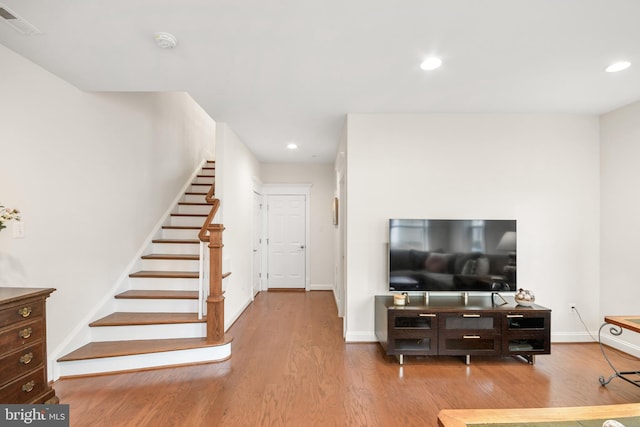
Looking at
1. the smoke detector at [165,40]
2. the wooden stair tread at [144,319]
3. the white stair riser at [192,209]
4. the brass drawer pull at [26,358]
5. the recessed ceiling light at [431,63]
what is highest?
the recessed ceiling light at [431,63]

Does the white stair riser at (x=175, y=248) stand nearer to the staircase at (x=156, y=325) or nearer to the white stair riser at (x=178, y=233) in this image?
the staircase at (x=156, y=325)

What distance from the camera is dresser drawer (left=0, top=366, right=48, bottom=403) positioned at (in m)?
1.79

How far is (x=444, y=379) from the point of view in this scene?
2695mm

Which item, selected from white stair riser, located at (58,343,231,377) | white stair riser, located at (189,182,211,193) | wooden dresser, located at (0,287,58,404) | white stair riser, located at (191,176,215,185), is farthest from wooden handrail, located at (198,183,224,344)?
white stair riser, located at (191,176,215,185)

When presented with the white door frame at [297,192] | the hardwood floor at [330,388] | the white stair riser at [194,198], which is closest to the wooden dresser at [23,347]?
the hardwood floor at [330,388]

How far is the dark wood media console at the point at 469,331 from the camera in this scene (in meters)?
2.95

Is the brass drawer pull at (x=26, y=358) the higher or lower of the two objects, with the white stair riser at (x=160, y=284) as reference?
lower

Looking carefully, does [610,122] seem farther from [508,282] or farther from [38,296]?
[38,296]

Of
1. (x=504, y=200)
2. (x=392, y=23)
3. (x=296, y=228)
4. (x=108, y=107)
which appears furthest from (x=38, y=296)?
(x=296, y=228)

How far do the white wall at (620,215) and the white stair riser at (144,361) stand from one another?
13.5 ft

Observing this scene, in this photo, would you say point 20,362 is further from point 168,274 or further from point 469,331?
point 469,331

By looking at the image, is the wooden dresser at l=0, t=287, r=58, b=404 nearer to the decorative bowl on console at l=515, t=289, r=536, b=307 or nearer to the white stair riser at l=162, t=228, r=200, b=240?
the white stair riser at l=162, t=228, r=200, b=240

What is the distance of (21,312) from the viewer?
185 cm

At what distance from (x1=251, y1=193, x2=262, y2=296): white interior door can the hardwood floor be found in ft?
7.71
